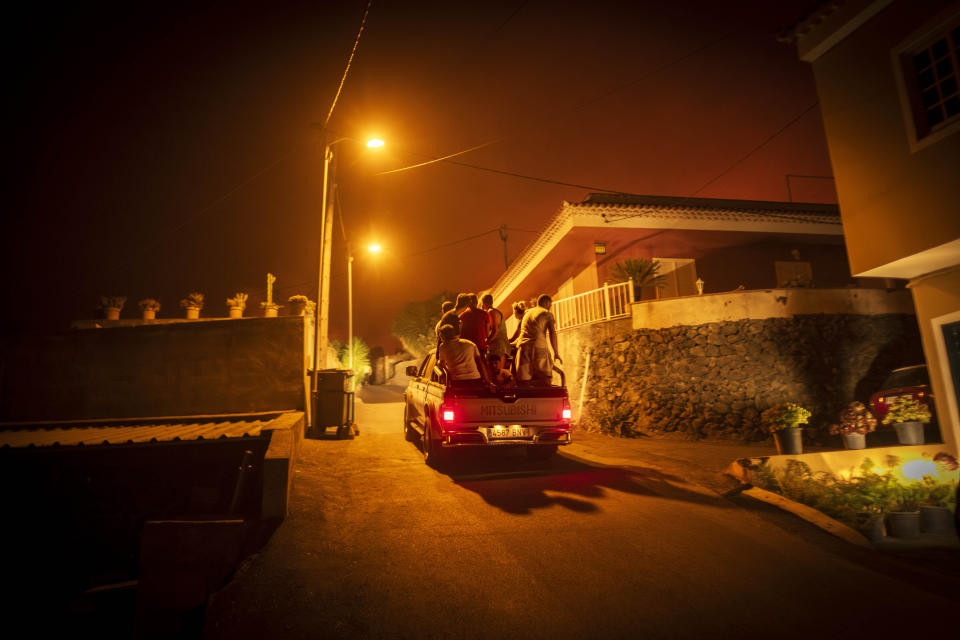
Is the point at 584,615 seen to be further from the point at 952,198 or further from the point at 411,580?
the point at 952,198

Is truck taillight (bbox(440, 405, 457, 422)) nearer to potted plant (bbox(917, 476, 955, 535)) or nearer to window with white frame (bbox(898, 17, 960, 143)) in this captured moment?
potted plant (bbox(917, 476, 955, 535))

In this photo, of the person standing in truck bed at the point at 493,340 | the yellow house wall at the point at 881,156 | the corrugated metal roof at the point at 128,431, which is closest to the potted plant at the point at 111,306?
the corrugated metal roof at the point at 128,431

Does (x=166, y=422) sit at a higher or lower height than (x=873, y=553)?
higher

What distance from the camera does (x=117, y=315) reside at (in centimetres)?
1160

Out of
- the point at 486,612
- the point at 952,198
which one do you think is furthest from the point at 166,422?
the point at 952,198

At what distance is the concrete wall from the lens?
947cm

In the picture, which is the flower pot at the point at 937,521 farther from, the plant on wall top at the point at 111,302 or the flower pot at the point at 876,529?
the plant on wall top at the point at 111,302

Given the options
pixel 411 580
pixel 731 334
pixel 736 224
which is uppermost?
pixel 736 224

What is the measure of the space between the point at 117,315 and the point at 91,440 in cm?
563

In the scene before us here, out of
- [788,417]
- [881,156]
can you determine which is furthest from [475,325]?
[881,156]

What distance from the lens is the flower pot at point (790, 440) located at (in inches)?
279

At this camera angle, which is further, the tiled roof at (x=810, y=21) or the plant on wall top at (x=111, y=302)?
the plant on wall top at (x=111, y=302)

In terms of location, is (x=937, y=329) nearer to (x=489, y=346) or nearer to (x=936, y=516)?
(x=936, y=516)

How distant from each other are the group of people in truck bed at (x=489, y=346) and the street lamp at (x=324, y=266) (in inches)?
170
